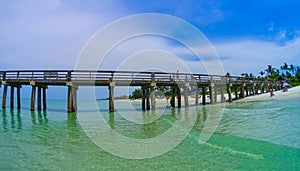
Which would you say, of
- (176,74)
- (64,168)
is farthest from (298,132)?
(176,74)

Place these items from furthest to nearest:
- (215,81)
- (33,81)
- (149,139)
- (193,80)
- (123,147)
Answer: (215,81), (193,80), (33,81), (149,139), (123,147)

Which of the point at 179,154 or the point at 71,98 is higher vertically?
the point at 71,98

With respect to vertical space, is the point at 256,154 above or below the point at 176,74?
below

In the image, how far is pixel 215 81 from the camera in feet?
97.6

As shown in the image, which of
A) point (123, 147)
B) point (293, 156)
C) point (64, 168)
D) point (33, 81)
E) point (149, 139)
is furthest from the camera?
point (33, 81)

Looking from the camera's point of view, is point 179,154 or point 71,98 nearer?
point 179,154

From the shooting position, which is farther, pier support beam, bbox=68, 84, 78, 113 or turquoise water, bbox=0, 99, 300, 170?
pier support beam, bbox=68, 84, 78, 113

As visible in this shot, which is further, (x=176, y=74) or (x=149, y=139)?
(x=176, y=74)

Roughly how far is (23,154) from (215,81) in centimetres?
2477

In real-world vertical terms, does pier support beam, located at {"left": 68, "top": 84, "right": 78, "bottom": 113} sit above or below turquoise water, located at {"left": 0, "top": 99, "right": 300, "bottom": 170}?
above

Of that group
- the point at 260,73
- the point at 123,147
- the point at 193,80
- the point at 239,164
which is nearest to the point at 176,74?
the point at 193,80

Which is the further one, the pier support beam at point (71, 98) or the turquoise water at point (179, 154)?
the pier support beam at point (71, 98)

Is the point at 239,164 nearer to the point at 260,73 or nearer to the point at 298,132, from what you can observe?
the point at 298,132

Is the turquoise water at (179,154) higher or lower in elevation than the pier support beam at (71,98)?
lower
